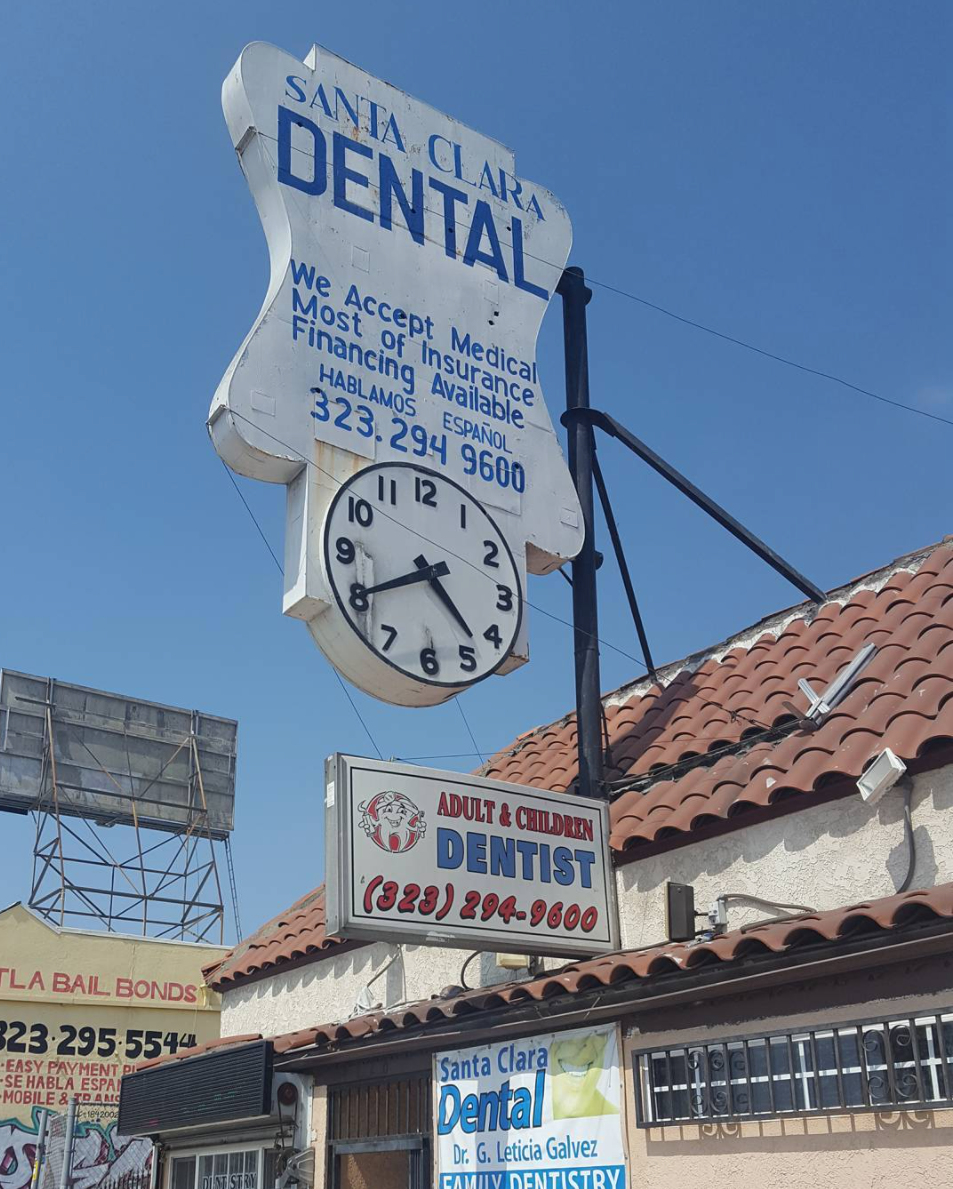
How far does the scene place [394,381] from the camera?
9789mm

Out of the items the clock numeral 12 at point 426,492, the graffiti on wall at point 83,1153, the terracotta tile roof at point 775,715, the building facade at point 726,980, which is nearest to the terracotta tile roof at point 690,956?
the building facade at point 726,980

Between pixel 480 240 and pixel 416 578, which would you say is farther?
pixel 480 240

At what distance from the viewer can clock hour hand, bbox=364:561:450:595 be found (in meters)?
8.80

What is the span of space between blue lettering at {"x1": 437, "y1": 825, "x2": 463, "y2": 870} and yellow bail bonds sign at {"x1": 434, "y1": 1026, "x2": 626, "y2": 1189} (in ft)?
4.43

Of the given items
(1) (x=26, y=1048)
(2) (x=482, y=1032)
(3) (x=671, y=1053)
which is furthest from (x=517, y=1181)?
(1) (x=26, y=1048)

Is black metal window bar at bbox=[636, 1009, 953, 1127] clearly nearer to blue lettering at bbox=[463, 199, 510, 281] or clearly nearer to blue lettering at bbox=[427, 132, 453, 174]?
blue lettering at bbox=[463, 199, 510, 281]

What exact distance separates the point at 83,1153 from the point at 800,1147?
15147 millimetres

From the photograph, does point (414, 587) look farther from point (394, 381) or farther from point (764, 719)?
point (764, 719)

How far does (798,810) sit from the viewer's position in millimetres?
8031

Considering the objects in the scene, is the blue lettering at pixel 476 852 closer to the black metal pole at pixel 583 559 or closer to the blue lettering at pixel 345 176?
the black metal pole at pixel 583 559

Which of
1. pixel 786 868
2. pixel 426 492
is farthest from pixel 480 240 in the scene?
pixel 786 868

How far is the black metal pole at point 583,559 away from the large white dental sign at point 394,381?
Answer: 0.27 m

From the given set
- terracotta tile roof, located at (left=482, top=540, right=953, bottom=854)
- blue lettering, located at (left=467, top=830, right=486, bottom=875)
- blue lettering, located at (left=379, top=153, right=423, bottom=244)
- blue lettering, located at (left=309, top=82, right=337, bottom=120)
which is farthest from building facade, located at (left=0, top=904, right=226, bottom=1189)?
blue lettering, located at (left=309, top=82, right=337, bottom=120)

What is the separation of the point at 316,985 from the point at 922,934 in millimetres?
6848
